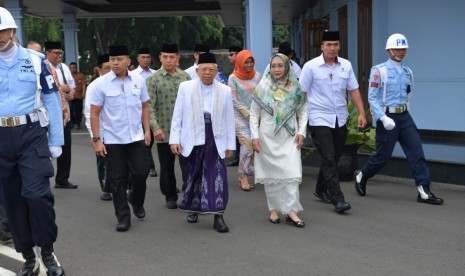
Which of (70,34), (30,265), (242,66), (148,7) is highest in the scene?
(148,7)

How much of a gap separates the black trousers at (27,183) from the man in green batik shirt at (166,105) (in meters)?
2.67

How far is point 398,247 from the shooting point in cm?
535

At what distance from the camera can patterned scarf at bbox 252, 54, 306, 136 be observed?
6238 millimetres

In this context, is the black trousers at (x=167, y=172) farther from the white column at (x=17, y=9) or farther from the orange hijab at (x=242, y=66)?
the white column at (x=17, y=9)

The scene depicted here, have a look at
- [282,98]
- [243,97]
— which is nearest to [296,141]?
[282,98]

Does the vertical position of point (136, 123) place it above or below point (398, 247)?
above

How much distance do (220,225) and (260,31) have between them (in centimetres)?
604

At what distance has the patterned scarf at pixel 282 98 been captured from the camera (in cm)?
624

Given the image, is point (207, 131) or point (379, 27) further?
point (379, 27)

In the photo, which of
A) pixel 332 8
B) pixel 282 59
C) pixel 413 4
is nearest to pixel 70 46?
pixel 332 8

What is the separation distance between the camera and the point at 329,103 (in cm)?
685

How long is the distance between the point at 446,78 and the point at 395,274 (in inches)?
294

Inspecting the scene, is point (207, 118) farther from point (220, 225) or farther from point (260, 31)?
point (260, 31)

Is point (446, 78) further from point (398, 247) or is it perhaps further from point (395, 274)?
point (395, 274)
